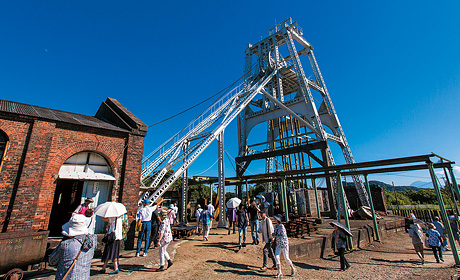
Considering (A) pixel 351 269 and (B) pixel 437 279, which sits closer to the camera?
(B) pixel 437 279

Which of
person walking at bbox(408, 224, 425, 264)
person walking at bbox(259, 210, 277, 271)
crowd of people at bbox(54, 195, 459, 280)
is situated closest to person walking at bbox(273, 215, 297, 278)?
crowd of people at bbox(54, 195, 459, 280)

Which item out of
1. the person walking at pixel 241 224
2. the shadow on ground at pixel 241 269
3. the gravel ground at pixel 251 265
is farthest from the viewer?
the person walking at pixel 241 224

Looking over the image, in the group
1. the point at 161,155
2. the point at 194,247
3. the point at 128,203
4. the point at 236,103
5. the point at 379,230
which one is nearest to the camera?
the point at 194,247

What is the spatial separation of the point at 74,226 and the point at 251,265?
5.08m

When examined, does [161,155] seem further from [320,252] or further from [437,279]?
[437,279]

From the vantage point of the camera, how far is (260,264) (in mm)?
6836

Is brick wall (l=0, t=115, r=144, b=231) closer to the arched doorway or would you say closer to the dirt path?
the arched doorway

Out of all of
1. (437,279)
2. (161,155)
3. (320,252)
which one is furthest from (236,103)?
(437,279)

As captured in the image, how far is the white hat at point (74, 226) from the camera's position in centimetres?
360

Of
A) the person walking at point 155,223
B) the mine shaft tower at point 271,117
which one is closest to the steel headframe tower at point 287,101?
the mine shaft tower at point 271,117

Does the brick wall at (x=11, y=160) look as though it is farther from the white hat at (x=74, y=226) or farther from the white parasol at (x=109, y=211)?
the white hat at (x=74, y=226)

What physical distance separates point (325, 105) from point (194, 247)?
17.6 m

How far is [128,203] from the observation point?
8828mm

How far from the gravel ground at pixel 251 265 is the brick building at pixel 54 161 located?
2740mm
